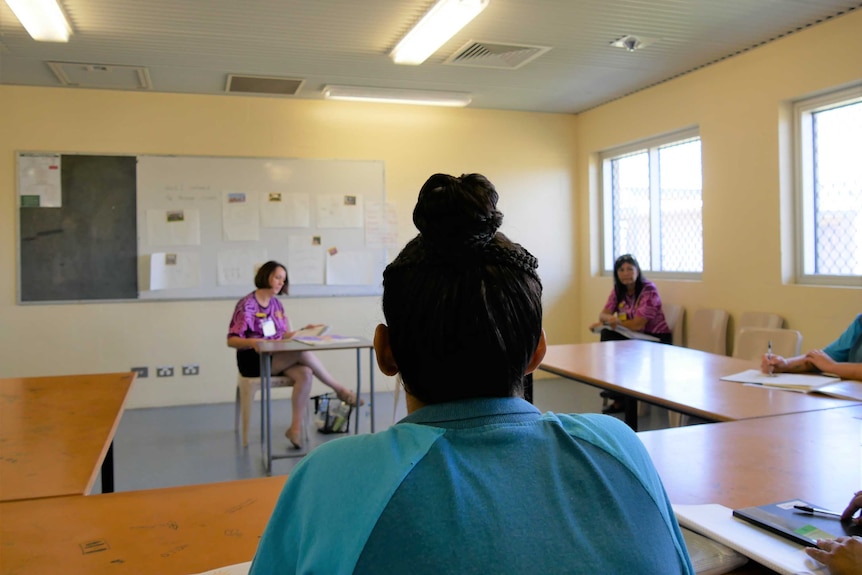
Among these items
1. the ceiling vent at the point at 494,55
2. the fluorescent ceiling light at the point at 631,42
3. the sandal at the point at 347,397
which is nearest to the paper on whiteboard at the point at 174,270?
the sandal at the point at 347,397

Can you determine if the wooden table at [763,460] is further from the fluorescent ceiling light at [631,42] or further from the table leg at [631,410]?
the fluorescent ceiling light at [631,42]

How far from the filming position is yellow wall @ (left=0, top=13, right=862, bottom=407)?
447 centimetres

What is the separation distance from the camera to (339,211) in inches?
236

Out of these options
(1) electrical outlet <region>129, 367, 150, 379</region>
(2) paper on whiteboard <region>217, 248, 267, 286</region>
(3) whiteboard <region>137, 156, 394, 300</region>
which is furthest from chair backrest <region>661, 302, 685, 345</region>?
(1) electrical outlet <region>129, 367, 150, 379</region>

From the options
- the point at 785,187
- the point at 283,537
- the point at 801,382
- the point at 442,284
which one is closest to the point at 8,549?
the point at 283,537

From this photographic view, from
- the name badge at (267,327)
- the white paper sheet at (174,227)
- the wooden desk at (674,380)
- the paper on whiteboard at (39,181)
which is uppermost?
the paper on whiteboard at (39,181)

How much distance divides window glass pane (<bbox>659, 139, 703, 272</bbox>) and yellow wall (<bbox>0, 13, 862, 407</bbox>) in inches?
8.8

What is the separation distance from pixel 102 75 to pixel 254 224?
1.62 metres

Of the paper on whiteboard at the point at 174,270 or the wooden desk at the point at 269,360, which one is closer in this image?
the wooden desk at the point at 269,360

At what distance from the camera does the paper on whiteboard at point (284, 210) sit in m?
5.80

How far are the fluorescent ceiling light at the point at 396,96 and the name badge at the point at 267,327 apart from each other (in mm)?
2135

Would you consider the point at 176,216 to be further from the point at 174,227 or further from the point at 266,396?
the point at 266,396

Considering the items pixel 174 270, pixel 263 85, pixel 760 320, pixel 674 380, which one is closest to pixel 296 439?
pixel 174 270

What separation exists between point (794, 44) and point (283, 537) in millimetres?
4763
